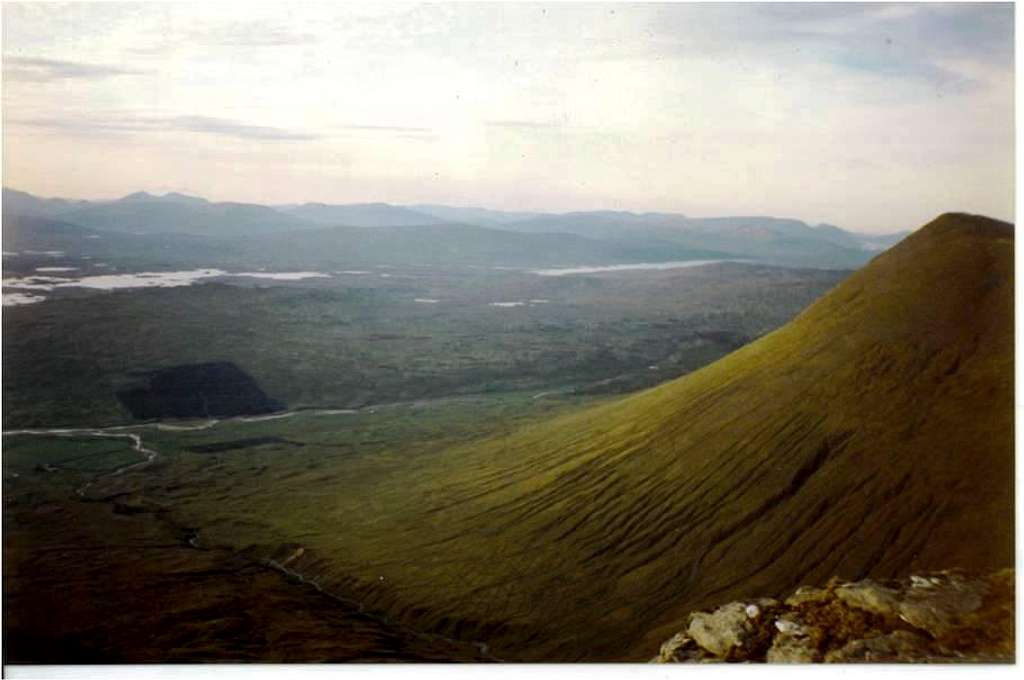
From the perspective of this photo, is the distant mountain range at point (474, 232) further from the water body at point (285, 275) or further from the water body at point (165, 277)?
the water body at point (165, 277)

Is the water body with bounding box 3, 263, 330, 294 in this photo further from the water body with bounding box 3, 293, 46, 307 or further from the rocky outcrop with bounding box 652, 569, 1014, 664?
the rocky outcrop with bounding box 652, 569, 1014, 664

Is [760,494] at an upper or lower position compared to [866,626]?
upper

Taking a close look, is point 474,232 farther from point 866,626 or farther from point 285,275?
point 866,626

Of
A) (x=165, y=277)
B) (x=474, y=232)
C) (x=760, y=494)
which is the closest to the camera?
(x=760, y=494)

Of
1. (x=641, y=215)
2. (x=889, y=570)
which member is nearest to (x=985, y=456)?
(x=889, y=570)

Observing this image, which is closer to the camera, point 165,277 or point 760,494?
point 760,494

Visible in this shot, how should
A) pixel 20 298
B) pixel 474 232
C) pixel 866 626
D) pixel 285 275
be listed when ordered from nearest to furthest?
1. pixel 866 626
2. pixel 20 298
3. pixel 474 232
4. pixel 285 275

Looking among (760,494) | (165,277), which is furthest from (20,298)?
(760,494)
